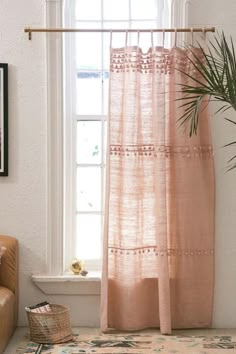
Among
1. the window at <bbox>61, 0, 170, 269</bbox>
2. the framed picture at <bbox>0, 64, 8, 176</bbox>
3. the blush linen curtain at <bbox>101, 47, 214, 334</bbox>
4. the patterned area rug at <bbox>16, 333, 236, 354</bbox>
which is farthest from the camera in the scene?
the window at <bbox>61, 0, 170, 269</bbox>

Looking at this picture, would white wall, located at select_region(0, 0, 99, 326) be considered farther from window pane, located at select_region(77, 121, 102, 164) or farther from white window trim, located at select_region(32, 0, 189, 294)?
window pane, located at select_region(77, 121, 102, 164)

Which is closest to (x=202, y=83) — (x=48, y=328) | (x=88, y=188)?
(x=88, y=188)

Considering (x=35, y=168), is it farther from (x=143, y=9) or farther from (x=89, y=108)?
(x=143, y=9)

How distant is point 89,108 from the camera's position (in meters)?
5.00

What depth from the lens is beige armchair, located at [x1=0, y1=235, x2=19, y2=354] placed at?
4.36 meters

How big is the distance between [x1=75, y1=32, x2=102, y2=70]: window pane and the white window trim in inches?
→ 10.4

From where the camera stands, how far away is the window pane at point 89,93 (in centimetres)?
498

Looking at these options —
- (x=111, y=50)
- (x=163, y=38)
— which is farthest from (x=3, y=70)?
(x=163, y=38)

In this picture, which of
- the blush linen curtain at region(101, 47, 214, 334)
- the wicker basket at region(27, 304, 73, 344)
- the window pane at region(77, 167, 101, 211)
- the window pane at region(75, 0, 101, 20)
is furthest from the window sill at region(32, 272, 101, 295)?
the window pane at region(75, 0, 101, 20)

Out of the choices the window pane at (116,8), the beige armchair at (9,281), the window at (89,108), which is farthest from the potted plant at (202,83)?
the beige armchair at (9,281)

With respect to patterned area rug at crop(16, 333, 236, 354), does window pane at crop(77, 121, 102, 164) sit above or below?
above

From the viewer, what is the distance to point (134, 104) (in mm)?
4652

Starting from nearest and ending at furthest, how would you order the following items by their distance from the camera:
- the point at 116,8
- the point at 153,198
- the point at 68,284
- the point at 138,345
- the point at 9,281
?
1. the point at 138,345
2. the point at 9,281
3. the point at 153,198
4. the point at 68,284
5. the point at 116,8

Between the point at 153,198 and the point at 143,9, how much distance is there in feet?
4.77
